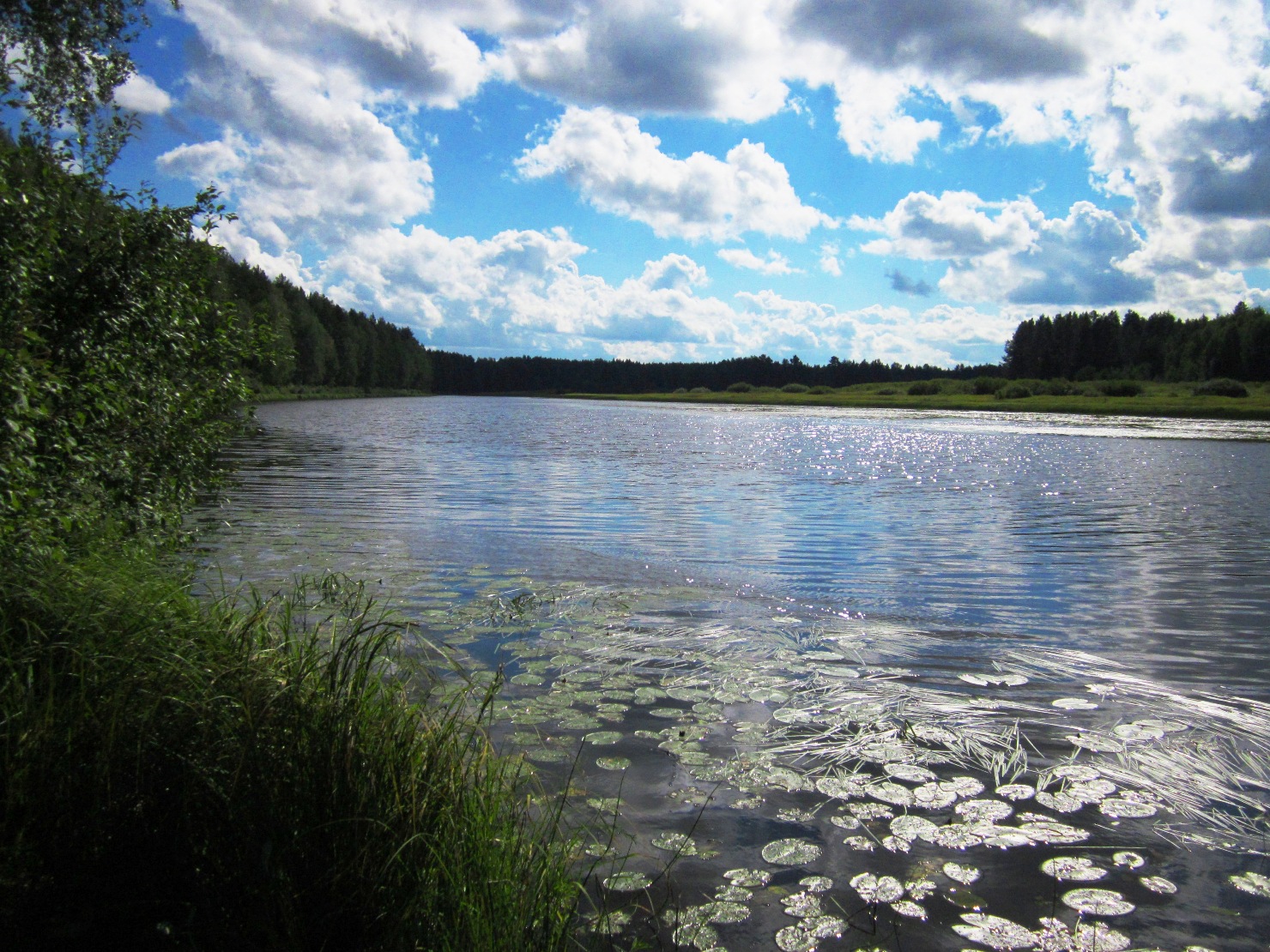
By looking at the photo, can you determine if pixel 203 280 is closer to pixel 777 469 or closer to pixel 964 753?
pixel 964 753

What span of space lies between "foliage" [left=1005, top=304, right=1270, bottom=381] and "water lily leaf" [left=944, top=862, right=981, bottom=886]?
133014mm

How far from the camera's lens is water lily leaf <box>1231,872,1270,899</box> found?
4.25 meters

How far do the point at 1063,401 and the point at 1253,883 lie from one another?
3727 inches

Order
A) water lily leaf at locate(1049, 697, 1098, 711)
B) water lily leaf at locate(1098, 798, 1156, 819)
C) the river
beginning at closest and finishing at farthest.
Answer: the river, water lily leaf at locate(1098, 798, 1156, 819), water lily leaf at locate(1049, 697, 1098, 711)

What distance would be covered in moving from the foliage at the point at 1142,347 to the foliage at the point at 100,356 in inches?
5226

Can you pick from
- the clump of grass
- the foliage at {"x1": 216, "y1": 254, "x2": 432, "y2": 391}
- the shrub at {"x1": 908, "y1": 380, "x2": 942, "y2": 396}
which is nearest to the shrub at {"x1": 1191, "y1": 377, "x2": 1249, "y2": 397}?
the shrub at {"x1": 908, "y1": 380, "x2": 942, "y2": 396}

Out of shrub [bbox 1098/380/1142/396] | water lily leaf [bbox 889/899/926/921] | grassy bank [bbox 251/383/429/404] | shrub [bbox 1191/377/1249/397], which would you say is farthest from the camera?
shrub [bbox 1098/380/1142/396]

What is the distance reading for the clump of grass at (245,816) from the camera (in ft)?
10.9

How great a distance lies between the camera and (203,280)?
938cm

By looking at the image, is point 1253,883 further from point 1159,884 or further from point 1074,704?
point 1074,704

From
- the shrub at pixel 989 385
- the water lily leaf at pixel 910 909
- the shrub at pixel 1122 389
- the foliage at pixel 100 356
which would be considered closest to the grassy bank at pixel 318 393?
the foliage at pixel 100 356

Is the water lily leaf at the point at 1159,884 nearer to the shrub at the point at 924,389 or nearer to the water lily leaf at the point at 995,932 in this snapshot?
the water lily leaf at the point at 995,932

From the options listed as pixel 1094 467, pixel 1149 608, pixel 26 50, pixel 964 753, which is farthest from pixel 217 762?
pixel 1094 467

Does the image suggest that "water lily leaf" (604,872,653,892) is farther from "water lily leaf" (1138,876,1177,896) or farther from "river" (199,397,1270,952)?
"water lily leaf" (1138,876,1177,896)
